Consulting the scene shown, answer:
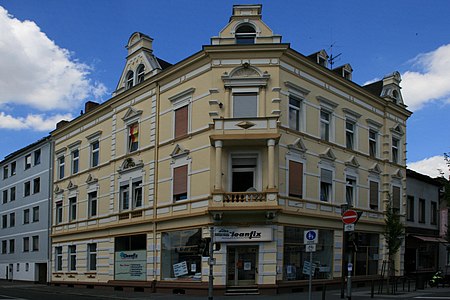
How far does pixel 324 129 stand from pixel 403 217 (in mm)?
9981

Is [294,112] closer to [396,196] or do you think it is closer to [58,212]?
[396,196]

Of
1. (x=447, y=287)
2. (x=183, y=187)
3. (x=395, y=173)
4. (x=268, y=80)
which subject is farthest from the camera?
(x=395, y=173)

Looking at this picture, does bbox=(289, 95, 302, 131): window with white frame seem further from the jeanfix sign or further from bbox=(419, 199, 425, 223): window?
bbox=(419, 199, 425, 223): window

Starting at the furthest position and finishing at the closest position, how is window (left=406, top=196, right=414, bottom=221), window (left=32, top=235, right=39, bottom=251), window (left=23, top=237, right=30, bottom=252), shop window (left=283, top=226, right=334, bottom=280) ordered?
window (left=23, top=237, right=30, bottom=252)
window (left=32, top=235, right=39, bottom=251)
window (left=406, top=196, right=414, bottom=221)
shop window (left=283, top=226, right=334, bottom=280)

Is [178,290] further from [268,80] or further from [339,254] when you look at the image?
[268,80]

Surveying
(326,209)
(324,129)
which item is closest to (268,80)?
(324,129)

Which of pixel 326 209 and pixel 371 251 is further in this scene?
pixel 371 251

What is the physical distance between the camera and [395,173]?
35812mm

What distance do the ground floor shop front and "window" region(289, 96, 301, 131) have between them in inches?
200

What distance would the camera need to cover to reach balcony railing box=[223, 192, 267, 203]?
2578 cm

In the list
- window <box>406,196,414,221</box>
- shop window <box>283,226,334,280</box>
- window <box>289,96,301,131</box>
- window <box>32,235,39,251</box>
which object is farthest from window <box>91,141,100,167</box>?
window <box>406,196,414,221</box>

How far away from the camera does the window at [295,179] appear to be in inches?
1083

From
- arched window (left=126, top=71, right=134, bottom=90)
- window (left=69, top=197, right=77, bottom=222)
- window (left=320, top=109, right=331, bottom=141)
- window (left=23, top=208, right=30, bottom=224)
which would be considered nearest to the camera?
window (left=320, top=109, right=331, bottom=141)

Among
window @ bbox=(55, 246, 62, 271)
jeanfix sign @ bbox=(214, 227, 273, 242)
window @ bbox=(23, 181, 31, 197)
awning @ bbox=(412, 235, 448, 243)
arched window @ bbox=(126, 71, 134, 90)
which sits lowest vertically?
window @ bbox=(55, 246, 62, 271)
